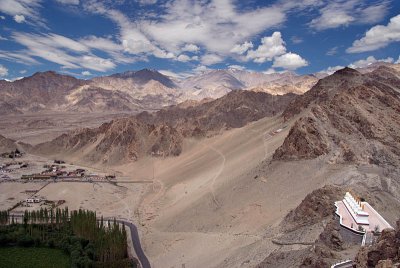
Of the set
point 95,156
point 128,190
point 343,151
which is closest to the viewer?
point 343,151

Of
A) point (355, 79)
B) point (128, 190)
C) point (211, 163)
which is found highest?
point (355, 79)

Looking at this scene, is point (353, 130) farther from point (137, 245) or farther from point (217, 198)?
point (137, 245)

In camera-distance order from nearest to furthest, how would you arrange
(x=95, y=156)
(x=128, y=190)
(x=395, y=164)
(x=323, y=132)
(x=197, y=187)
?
(x=395, y=164)
(x=323, y=132)
(x=197, y=187)
(x=128, y=190)
(x=95, y=156)

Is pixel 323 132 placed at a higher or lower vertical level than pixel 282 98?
lower

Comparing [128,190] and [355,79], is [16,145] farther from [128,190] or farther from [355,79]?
[355,79]

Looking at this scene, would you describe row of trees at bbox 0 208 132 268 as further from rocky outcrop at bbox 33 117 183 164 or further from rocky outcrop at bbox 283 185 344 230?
rocky outcrop at bbox 33 117 183 164

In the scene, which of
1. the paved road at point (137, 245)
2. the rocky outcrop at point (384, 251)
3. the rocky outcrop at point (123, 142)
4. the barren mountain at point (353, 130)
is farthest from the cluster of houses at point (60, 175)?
the rocky outcrop at point (384, 251)

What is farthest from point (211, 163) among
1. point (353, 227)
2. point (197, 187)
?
point (353, 227)

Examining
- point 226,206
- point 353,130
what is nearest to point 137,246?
point 226,206

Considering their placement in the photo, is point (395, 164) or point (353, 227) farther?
point (395, 164)
